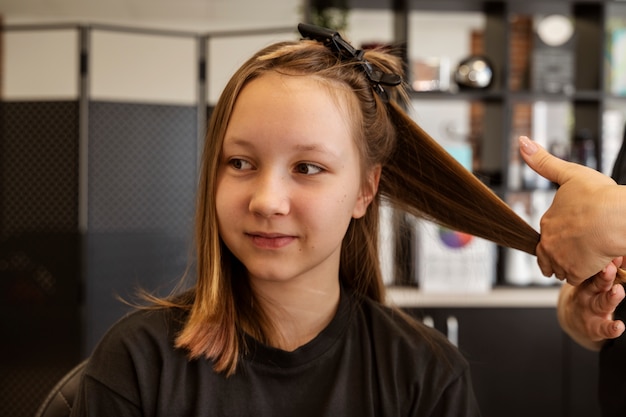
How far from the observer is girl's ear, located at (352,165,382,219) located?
1320 millimetres

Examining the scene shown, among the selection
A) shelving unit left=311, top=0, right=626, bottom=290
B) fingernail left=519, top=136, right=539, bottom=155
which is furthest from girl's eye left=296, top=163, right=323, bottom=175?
shelving unit left=311, top=0, right=626, bottom=290

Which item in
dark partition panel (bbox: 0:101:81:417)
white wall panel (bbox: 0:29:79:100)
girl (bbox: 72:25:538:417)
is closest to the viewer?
girl (bbox: 72:25:538:417)

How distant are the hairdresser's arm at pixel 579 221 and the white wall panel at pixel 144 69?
5.71 m

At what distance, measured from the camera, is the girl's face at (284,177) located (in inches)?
44.7

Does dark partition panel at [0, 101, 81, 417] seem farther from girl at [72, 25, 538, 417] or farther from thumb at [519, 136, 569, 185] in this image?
thumb at [519, 136, 569, 185]

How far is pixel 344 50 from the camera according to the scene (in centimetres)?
128

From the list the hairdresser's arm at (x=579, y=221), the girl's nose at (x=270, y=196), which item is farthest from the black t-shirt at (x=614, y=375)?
the girl's nose at (x=270, y=196)

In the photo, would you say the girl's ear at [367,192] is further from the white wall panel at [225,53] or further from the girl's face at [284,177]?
the white wall panel at [225,53]

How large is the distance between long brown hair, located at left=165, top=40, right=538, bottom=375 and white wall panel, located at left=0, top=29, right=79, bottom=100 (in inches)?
226

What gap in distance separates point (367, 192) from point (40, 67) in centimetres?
680

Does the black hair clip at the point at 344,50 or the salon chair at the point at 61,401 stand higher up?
the black hair clip at the point at 344,50

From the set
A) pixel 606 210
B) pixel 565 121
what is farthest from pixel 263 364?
pixel 565 121

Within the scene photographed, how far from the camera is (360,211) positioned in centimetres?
133

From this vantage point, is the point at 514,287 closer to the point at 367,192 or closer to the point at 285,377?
the point at 367,192
